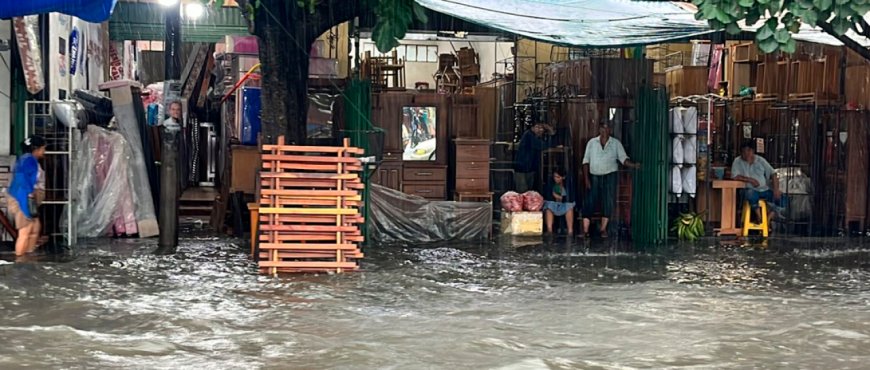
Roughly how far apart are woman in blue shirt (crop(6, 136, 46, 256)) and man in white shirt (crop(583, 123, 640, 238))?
776cm

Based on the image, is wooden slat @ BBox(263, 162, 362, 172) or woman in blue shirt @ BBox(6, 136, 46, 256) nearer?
wooden slat @ BBox(263, 162, 362, 172)

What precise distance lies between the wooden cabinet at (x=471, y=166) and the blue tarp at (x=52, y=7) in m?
6.14

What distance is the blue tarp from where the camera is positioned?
33.8 feet

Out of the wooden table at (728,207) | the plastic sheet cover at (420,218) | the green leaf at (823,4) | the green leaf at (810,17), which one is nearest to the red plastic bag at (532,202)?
the plastic sheet cover at (420,218)

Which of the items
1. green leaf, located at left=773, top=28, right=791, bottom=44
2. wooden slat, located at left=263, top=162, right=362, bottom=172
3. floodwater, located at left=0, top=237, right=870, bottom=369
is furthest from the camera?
wooden slat, located at left=263, top=162, right=362, bottom=172

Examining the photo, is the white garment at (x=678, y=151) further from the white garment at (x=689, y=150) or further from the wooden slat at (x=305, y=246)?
the wooden slat at (x=305, y=246)

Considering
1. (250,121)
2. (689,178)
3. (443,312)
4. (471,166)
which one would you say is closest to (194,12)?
(250,121)

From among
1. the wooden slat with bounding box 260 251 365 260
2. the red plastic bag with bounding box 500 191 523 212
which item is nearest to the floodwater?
the wooden slat with bounding box 260 251 365 260

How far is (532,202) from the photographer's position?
50.3 ft

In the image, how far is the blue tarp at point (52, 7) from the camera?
1029cm

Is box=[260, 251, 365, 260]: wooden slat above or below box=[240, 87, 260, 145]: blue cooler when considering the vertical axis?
below

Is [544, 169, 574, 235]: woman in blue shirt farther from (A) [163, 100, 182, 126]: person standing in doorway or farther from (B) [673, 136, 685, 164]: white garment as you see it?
(A) [163, 100, 182, 126]: person standing in doorway

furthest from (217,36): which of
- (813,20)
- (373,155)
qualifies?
(813,20)

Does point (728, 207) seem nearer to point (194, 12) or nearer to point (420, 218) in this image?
point (420, 218)
